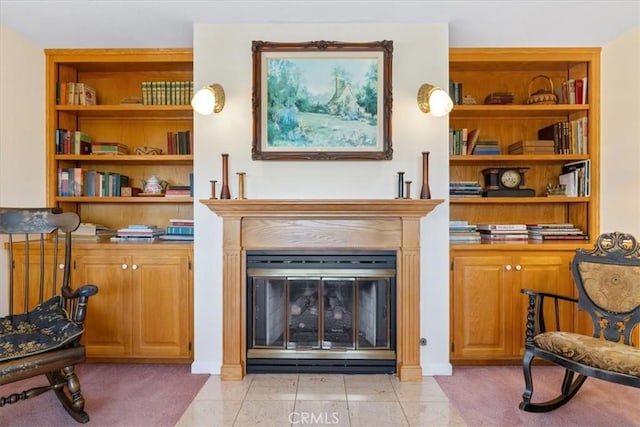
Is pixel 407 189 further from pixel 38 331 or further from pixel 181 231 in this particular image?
pixel 38 331

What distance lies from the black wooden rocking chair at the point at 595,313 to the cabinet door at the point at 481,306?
1.41ft

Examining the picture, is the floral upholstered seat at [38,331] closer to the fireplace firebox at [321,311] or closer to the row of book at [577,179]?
the fireplace firebox at [321,311]

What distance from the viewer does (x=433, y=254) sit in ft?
8.87

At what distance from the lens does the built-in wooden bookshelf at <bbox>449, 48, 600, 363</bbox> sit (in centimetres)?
281

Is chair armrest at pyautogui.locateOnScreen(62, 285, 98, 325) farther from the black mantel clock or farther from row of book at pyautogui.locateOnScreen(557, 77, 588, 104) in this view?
row of book at pyautogui.locateOnScreen(557, 77, 588, 104)

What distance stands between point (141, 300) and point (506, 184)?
9.65 ft

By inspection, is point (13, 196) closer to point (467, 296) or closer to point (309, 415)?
point (309, 415)

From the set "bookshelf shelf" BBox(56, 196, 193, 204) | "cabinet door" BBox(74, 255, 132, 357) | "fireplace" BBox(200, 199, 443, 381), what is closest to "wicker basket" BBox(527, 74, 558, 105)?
"fireplace" BBox(200, 199, 443, 381)

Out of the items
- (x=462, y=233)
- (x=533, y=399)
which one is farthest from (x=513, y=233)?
(x=533, y=399)

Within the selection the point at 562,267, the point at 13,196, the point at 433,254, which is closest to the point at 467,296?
the point at 433,254

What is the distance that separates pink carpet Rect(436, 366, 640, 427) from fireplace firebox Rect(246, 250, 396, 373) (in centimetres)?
50

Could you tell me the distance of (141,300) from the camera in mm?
2805

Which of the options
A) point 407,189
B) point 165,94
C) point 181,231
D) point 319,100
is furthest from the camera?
point 165,94

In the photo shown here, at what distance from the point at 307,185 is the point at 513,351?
193cm
